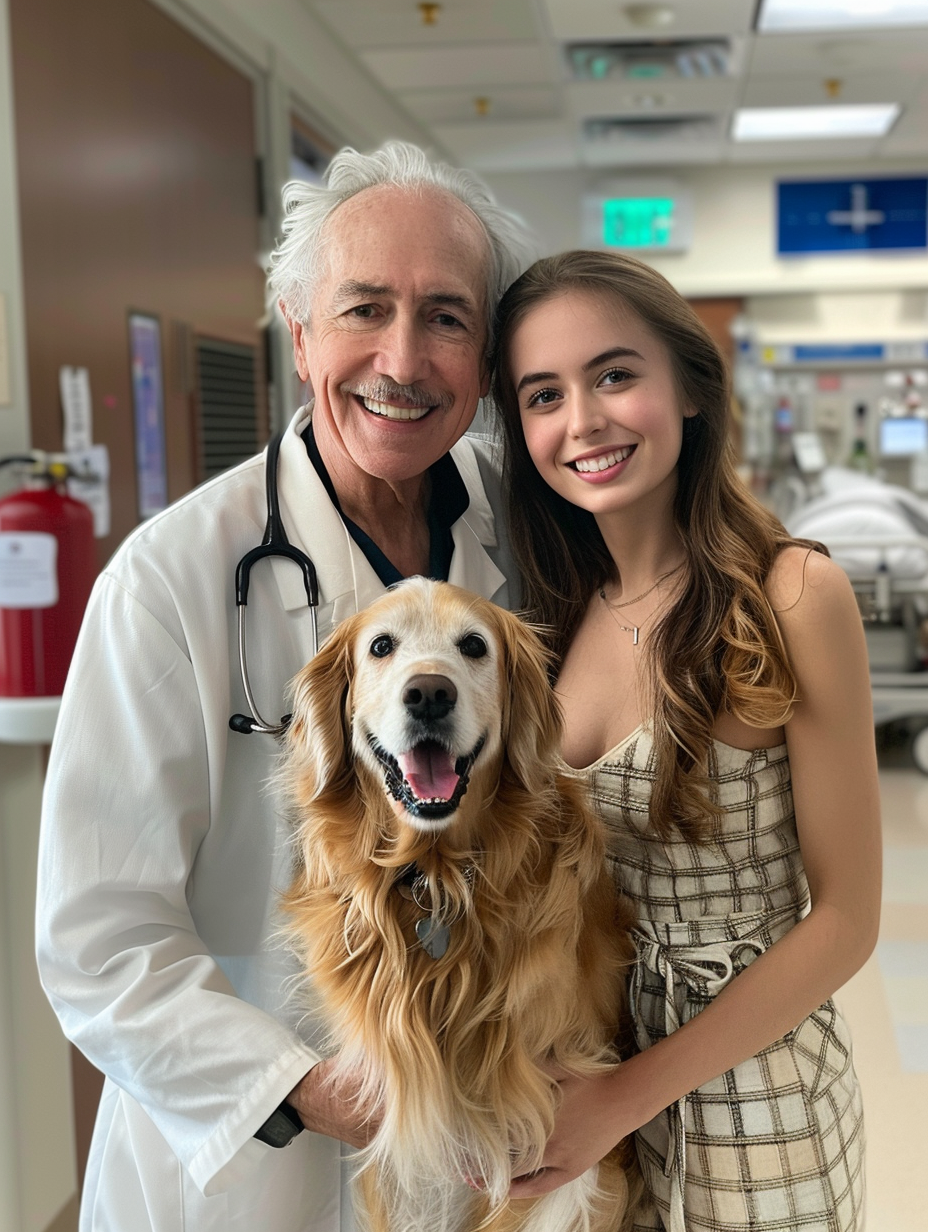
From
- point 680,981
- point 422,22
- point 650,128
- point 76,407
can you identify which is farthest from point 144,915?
point 650,128

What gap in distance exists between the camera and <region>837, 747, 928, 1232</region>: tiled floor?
6.91 feet

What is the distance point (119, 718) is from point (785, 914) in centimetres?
80

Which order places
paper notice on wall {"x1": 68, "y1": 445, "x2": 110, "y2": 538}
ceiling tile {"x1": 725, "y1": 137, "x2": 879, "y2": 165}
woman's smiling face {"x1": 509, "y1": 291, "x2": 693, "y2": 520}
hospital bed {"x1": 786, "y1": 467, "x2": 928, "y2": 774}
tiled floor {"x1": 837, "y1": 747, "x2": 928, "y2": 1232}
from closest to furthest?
woman's smiling face {"x1": 509, "y1": 291, "x2": 693, "y2": 520} < tiled floor {"x1": 837, "y1": 747, "x2": 928, "y2": 1232} < paper notice on wall {"x1": 68, "y1": 445, "x2": 110, "y2": 538} < hospital bed {"x1": 786, "y1": 467, "x2": 928, "y2": 774} < ceiling tile {"x1": 725, "y1": 137, "x2": 879, "y2": 165}

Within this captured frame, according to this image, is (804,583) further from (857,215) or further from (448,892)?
(857,215)

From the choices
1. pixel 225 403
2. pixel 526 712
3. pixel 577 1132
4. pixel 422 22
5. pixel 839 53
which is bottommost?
pixel 577 1132

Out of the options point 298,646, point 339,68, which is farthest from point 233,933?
point 339,68

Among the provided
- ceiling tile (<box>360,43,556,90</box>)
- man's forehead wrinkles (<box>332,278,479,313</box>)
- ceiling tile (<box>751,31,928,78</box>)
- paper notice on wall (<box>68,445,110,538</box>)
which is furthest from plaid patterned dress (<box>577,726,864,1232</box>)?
A: ceiling tile (<box>751,31,928,78</box>)

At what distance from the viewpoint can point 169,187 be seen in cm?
319

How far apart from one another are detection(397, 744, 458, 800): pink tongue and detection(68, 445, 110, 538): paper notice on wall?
62.1 inches

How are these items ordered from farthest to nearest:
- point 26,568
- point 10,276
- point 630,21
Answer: point 630,21 → point 10,276 → point 26,568

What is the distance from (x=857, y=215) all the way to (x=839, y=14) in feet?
11.9

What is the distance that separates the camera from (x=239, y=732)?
4.33 ft

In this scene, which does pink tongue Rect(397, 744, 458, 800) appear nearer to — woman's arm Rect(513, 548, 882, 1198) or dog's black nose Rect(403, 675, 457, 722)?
dog's black nose Rect(403, 675, 457, 722)

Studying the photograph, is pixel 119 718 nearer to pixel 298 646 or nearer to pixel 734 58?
pixel 298 646
